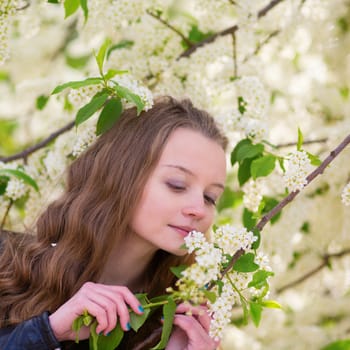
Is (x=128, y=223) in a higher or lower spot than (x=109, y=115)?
lower

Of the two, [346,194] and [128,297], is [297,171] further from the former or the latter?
[128,297]

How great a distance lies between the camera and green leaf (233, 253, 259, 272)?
1795 mm

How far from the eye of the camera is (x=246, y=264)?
1.80m

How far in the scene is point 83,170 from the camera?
2398mm

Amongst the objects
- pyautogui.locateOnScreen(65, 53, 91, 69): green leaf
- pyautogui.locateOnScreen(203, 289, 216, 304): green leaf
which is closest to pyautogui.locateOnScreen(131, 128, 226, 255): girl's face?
pyautogui.locateOnScreen(203, 289, 216, 304): green leaf

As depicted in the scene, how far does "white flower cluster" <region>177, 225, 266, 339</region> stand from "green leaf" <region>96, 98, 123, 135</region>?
23.9 inches

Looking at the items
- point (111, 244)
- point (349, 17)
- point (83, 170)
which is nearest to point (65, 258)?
point (111, 244)

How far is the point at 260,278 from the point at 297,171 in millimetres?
286

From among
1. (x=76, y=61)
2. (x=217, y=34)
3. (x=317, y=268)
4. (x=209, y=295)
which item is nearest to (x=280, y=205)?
(x=209, y=295)

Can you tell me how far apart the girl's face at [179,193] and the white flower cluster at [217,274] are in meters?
0.22

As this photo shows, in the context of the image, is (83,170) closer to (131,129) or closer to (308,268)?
(131,129)

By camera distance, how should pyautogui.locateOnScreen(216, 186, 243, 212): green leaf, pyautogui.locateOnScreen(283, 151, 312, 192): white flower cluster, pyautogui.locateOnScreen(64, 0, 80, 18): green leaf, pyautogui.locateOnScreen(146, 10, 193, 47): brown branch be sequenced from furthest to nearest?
1. pyautogui.locateOnScreen(216, 186, 243, 212): green leaf
2. pyautogui.locateOnScreen(146, 10, 193, 47): brown branch
3. pyautogui.locateOnScreen(64, 0, 80, 18): green leaf
4. pyautogui.locateOnScreen(283, 151, 312, 192): white flower cluster

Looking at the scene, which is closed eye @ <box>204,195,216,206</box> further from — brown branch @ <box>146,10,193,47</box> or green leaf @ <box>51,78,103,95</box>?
brown branch @ <box>146,10,193,47</box>

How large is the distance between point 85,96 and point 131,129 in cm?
17
